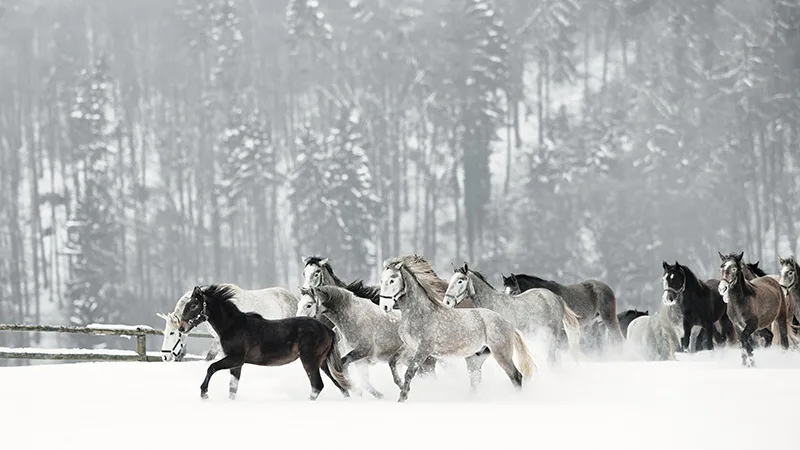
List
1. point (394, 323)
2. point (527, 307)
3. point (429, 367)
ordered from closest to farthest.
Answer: point (394, 323), point (429, 367), point (527, 307)

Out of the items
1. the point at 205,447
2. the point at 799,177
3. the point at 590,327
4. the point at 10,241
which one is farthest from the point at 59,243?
the point at 205,447

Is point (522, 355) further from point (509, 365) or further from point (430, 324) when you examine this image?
point (430, 324)

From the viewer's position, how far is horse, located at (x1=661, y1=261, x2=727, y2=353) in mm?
22125

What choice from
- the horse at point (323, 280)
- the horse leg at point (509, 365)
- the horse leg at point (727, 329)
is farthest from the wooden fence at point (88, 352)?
the horse leg at point (727, 329)

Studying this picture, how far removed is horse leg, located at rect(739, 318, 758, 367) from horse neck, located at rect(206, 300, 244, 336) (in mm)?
10508

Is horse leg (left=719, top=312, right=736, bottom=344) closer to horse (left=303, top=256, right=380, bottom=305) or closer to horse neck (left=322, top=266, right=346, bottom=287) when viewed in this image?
horse (left=303, top=256, right=380, bottom=305)

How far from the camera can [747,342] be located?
66.6 feet

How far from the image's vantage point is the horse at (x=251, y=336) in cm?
1446

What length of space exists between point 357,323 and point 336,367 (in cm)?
73

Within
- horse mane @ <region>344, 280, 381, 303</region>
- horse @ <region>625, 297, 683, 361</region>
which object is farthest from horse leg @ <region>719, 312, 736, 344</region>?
horse mane @ <region>344, 280, 381, 303</region>

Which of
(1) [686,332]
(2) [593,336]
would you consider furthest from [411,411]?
(2) [593,336]

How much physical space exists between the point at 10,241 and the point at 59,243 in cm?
470

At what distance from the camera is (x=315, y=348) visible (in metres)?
15.0

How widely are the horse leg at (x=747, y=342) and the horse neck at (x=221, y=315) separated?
34.5 ft
